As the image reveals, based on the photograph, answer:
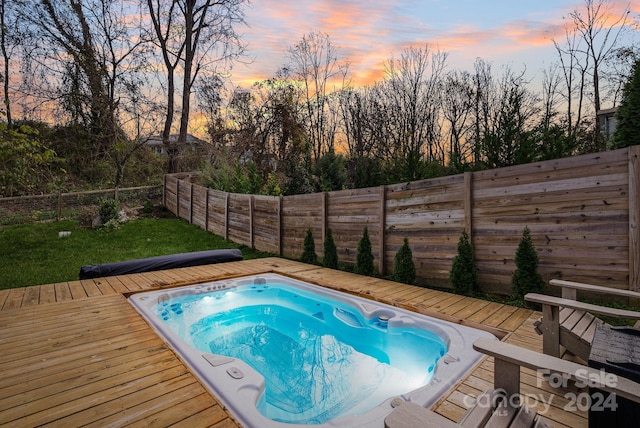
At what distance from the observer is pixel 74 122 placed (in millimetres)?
11320

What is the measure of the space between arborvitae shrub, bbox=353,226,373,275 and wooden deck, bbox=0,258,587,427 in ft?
3.15

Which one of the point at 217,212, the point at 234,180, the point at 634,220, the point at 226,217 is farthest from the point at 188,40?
the point at 634,220

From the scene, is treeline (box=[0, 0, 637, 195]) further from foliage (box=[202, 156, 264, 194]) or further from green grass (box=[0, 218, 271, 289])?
green grass (box=[0, 218, 271, 289])

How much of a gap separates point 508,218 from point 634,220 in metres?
1.10

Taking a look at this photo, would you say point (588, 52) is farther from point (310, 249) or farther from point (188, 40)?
point (188, 40)

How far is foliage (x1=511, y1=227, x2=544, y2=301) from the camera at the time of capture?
3654mm

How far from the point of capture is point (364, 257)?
17.7 feet

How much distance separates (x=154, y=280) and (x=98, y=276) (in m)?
0.91

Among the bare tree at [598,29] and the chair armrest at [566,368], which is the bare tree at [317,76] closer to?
the bare tree at [598,29]

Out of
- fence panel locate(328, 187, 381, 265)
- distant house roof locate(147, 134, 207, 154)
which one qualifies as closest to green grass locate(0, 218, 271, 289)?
fence panel locate(328, 187, 381, 265)

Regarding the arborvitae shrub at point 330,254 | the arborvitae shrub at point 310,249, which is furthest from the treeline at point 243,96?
the arborvitae shrub at point 330,254

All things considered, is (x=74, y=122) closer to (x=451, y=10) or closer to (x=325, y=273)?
(x=325, y=273)

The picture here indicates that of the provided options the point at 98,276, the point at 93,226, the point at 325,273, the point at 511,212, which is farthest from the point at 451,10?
the point at 93,226

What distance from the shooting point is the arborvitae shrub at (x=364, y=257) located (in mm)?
5363
